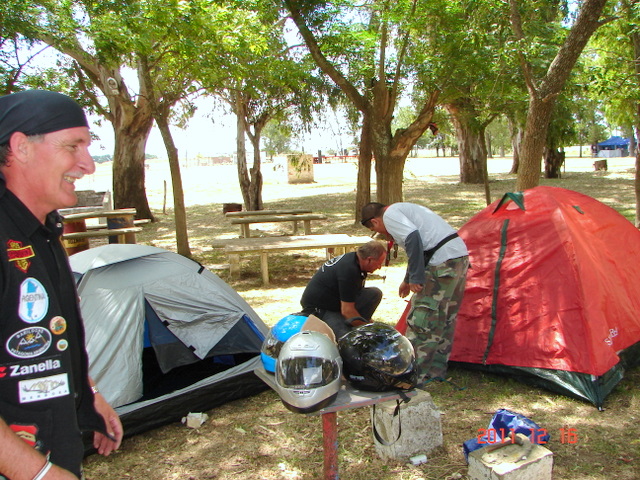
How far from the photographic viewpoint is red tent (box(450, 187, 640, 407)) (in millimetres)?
4230

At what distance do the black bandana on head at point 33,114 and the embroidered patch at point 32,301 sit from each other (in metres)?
0.38

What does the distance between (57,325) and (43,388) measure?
16 cm

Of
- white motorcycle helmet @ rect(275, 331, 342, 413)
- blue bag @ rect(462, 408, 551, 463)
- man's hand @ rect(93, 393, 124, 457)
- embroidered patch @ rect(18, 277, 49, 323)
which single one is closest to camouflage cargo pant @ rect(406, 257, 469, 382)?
blue bag @ rect(462, 408, 551, 463)

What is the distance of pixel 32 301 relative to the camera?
4.66 ft

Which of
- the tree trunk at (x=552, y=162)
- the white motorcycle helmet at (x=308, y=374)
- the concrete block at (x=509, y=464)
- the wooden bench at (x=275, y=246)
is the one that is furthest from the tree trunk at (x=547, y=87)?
the tree trunk at (x=552, y=162)

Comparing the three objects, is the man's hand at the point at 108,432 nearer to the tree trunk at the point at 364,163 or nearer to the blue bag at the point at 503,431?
the blue bag at the point at 503,431

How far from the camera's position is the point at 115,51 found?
859 centimetres

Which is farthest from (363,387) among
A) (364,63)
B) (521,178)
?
(364,63)

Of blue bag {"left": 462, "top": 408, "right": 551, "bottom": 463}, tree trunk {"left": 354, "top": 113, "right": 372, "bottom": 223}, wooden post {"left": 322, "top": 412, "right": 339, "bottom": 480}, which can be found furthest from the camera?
tree trunk {"left": 354, "top": 113, "right": 372, "bottom": 223}

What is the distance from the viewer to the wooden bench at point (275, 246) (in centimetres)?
854

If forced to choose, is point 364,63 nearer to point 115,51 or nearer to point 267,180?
point 115,51

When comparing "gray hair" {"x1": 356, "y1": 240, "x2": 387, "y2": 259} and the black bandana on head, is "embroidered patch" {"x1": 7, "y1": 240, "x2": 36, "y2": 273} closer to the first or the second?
the black bandana on head

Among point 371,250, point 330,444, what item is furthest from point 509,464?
point 371,250

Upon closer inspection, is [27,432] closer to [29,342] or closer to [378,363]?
[29,342]
